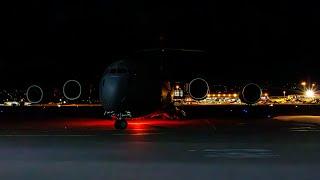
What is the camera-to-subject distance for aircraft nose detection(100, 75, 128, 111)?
87.2 feet

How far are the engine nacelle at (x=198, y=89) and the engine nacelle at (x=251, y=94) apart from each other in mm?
2373

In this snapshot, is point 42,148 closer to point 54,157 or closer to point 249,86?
point 54,157

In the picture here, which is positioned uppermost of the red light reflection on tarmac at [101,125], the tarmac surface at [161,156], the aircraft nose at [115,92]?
the aircraft nose at [115,92]

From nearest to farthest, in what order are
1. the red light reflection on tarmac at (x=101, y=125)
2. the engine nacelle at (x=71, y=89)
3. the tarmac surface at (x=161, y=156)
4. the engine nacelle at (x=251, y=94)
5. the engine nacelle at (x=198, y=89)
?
the tarmac surface at (x=161, y=156) → the red light reflection on tarmac at (x=101, y=125) → the engine nacelle at (x=71, y=89) → the engine nacelle at (x=198, y=89) → the engine nacelle at (x=251, y=94)

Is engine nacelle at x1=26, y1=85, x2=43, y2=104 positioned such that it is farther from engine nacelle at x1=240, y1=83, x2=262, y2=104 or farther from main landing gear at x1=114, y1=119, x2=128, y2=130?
engine nacelle at x1=240, y1=83, x2=262, y2=104

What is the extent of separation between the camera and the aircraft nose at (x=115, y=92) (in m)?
26.6

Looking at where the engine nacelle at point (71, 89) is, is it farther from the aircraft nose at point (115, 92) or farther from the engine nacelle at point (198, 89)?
the engine nacelle at point (198, 89)

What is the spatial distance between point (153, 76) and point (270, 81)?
10.1 meters

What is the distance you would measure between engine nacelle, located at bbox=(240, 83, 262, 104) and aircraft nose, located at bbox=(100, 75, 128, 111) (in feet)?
33.1

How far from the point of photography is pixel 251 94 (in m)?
34.6

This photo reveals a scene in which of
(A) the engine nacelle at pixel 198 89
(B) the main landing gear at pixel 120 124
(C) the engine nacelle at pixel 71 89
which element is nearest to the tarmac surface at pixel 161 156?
(B) the main landing gear at pixel 120 124

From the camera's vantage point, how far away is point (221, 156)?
50.4 ft

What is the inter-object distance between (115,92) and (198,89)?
26.5 feet

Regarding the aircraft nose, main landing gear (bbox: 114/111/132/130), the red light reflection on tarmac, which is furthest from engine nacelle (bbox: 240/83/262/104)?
the aircraft nose
